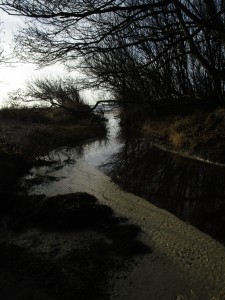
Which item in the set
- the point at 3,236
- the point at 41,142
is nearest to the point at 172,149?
the point at 41,142

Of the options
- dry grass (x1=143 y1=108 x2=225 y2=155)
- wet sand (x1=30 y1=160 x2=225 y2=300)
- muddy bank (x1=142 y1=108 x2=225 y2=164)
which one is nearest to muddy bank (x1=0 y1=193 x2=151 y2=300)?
wet sand (x1=30 y1=160 x2=225 y2=300)

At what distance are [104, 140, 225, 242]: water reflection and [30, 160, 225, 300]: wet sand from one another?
0.43 metres

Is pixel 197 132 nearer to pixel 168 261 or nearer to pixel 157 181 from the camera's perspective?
pixel 157 181

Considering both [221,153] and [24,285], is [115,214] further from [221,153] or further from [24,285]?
[221,153]

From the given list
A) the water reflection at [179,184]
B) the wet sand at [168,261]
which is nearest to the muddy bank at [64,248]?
the wet sand at [168,261]

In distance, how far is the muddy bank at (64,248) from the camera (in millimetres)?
5526

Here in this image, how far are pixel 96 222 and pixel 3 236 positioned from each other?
1790 millimetres

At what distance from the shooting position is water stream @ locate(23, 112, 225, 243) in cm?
873

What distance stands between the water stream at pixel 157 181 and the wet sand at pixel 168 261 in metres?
0.43

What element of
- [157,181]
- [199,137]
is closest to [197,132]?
[199,137]

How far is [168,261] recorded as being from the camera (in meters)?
6.13

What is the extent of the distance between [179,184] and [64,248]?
530cm

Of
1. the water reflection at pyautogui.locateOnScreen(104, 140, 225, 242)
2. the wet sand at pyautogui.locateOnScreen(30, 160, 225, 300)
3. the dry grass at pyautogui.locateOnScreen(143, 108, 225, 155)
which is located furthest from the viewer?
the dry grass at pyautogui.locateOnScreen(143, 108, 225, 155)

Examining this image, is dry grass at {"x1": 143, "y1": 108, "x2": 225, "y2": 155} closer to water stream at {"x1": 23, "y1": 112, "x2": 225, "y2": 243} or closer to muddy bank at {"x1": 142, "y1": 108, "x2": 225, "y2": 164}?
muddy bank at {"x1": 142, "y1": 108, "x2": 225, "y2": 164}
